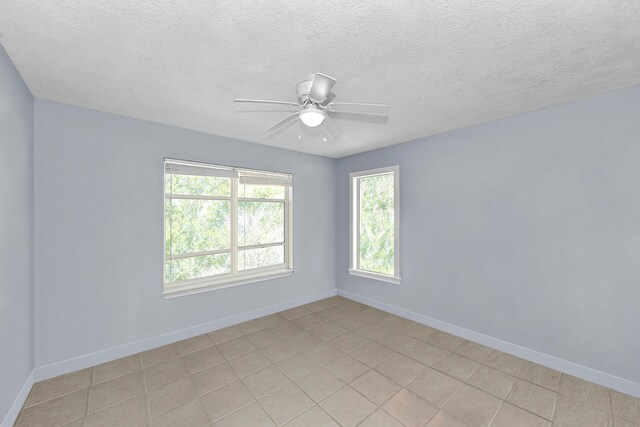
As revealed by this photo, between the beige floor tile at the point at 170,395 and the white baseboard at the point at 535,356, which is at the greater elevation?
the white baseboard at the point at 535,356

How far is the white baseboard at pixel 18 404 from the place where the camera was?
1.77 meters

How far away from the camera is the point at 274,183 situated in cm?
400

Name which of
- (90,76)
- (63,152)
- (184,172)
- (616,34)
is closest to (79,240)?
(63,152)

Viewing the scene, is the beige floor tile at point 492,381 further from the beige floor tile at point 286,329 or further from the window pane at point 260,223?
the window pane at point 260,223

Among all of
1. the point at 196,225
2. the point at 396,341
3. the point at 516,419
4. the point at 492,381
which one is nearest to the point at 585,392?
the point at 492,381

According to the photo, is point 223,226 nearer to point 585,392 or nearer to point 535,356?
point 535,356

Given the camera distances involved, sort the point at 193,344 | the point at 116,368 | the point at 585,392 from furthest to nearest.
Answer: the point at 193,344 < the point at 116,368 < the point at 585,392

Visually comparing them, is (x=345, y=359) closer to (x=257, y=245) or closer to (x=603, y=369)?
(x=257, y=245)

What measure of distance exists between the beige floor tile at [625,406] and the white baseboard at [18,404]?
4.43 m

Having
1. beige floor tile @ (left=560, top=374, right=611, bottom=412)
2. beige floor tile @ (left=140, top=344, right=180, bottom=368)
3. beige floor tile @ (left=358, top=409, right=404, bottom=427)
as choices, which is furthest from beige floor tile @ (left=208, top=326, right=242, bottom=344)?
beige floor tile @ (left=560, top=374, right=611, bottom=412)

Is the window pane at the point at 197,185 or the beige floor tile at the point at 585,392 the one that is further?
the window pane at the point at 197,185

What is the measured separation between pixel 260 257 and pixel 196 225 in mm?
1092

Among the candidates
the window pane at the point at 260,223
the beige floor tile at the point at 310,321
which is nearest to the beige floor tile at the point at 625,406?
the beige floor tile at the point at 310,321

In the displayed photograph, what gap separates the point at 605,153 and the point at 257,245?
13.2 feet
